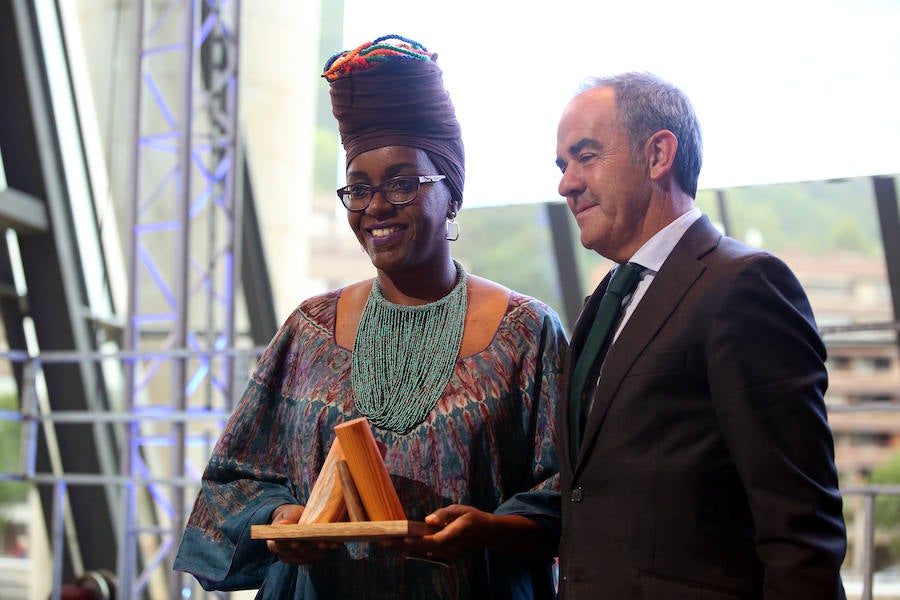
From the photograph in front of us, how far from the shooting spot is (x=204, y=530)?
83.3 inches

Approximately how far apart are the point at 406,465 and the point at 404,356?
8.8 inches

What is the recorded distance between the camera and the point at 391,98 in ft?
6.74

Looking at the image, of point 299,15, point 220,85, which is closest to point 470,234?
point 220,85

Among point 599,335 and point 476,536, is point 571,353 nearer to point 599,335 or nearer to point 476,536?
point 599,335

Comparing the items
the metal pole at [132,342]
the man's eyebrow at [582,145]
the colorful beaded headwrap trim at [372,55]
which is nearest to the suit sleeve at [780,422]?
the man's eyebrow at [582,145]

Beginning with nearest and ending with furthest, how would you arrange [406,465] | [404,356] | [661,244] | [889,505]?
[661,244]
[406,465]
[404,356]
[889,505]

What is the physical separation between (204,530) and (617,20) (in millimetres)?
3426

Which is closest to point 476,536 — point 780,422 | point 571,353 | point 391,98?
point 571,353

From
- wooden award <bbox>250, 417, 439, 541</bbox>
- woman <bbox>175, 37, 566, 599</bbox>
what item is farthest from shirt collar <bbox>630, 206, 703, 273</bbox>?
wooden award <bbox>250, 417, 439, 541</bbox>

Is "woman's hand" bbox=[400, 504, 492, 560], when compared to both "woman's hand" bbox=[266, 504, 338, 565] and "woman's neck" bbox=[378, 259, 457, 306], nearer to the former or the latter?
"woman's hand" bbox=[266, 504, 338, 565]

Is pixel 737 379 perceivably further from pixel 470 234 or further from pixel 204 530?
pixel 470 234

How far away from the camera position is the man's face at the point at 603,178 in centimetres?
185

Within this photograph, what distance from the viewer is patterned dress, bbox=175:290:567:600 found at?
197 cm

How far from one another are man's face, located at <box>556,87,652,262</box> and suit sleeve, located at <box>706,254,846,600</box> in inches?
11.2
